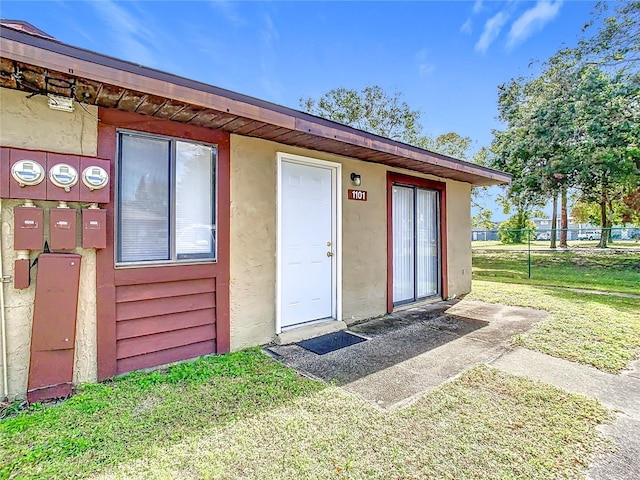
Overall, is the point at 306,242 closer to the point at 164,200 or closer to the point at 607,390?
the point at 164,200

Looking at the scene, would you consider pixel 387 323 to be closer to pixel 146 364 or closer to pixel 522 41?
pixel 146 364

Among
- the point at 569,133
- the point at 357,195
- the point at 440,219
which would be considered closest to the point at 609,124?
the point at 569,133

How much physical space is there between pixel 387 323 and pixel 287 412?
274 cm

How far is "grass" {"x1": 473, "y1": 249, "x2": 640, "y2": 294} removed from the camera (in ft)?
27.6

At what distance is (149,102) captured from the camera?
2799mm

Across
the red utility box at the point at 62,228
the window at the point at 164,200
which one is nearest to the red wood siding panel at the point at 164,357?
the window at the point at 164,200

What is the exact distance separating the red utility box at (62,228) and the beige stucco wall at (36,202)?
0.36 feet

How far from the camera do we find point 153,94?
8.29ft

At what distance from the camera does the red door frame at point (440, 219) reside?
546cm

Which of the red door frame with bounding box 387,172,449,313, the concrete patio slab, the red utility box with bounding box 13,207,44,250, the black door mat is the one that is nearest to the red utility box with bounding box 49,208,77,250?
the red utility box with bounding box 13,207,44,250

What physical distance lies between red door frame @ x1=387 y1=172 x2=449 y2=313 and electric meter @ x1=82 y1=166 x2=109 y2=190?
395 cm

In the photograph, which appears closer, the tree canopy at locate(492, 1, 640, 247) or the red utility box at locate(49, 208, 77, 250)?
the red utility box at locate(49, 208, 77, 250)

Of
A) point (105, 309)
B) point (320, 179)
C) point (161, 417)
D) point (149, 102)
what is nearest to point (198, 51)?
point (320, 179)

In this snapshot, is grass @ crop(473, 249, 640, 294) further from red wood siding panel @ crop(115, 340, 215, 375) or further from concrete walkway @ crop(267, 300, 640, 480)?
red wood siding panel @ crop(115, 340, 215, 375)
